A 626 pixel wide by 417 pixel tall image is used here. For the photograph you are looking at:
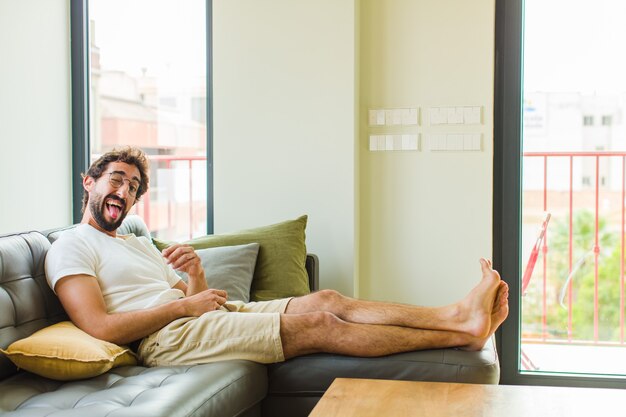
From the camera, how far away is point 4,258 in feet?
7.85

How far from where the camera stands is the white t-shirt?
8.27 feet

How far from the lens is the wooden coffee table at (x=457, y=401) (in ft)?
6.45

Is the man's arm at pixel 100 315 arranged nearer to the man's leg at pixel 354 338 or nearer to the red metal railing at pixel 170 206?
the man's leg at pixel 354 338

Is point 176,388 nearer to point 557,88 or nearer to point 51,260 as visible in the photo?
point 51,260

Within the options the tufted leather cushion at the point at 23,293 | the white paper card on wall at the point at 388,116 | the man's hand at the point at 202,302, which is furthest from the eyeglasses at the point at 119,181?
the white paper card on wall at the point at 388,116

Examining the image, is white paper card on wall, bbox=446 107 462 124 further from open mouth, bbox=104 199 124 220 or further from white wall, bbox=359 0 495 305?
open mouth, bbox=104 199 124 220

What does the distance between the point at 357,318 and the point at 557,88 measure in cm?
170

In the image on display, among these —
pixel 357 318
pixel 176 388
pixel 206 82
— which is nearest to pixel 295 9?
pixel 206 82

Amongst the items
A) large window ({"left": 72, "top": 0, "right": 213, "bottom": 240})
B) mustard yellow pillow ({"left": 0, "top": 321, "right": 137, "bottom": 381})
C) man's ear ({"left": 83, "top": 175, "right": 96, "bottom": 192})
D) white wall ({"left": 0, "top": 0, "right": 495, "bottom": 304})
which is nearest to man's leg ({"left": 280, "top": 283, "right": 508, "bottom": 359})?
mustard yellow pillow ({"left": 0, "top": 321, "right": 137, "bottom": 381})

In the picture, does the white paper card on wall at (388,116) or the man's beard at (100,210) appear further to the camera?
the white paper card on wall at (388,116)

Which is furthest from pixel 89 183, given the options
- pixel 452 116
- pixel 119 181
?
pixel 452 116

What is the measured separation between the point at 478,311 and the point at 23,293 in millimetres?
1488

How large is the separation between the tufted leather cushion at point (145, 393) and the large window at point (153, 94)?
5.40 ft

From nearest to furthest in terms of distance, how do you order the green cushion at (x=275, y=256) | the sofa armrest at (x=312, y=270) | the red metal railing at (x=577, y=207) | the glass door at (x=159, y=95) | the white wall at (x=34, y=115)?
the green cushion at (x=275, y=256) → the sofa armrest at (x=312, y=270) → the white wall at (x=34, y=115) → the red metal railing at (x=577, y=207) → the glass door at (x=159, y=95)
